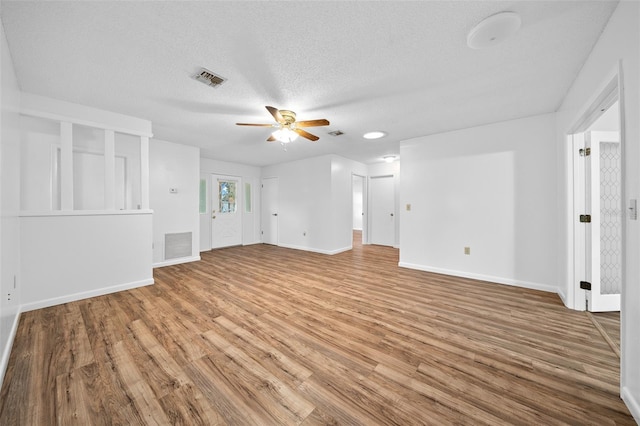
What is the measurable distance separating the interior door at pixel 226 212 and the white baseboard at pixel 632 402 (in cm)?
663

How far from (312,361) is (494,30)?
2682mm

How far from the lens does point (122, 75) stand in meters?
2.24

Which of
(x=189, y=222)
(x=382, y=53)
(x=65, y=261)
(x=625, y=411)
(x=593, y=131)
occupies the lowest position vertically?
(x=625, y=411)

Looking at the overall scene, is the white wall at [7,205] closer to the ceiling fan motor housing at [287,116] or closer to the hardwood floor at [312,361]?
the hardwood floor at [312,361]

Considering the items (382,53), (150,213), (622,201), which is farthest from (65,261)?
(622,201)

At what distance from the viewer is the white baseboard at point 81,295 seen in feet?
8.39

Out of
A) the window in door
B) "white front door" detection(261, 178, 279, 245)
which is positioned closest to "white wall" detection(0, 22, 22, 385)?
the window in door

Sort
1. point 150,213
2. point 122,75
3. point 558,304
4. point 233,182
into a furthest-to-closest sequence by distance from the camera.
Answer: point 233,182 < point 150,213 < point 558,304 < point 122,75

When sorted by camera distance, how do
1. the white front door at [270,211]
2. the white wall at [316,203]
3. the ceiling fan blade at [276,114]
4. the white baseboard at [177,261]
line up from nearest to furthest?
the ceiling fan blade at [276,114] → the white baseboard at [177,261] → the white wall at [316,203] → the white front door at [270,211]

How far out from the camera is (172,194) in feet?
15.3

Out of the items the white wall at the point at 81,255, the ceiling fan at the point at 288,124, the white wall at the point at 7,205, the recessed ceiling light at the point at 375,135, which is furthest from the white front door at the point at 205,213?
the recessed ceiling light at the point at 375,135

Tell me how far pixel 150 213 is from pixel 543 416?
4421 millimetres

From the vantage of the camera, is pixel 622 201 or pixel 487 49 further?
pixel 487 49

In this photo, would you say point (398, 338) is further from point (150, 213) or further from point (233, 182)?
point (233, 182)
